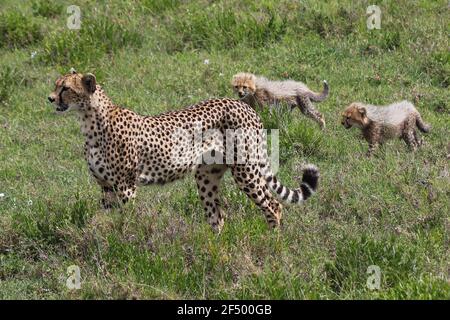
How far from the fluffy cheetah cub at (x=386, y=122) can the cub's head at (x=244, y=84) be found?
966 mm

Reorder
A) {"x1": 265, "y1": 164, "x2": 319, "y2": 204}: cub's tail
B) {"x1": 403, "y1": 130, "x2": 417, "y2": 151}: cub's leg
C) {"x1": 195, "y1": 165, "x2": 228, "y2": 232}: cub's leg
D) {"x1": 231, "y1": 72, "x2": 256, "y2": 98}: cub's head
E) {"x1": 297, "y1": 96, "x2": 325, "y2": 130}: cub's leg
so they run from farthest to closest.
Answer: {"x1": 231, "y1": 72, "x2": 256, "y2": 98}: cub's head, {"x1": 297, "y1": 96, "x2": 325, "y2": 130}: cub's leg, {"x1": 403, "y1": 130, "x2": 417, "y2": 151}: cub's leg, {"x1": 195, "y1": 165, "x2": 228, "y2": 232}: cub's leg, {"x1": 265, "y1": 164, "x2": 319, "y2": 204}: cub's tail

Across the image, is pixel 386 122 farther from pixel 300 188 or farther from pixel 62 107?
pixel 62 107

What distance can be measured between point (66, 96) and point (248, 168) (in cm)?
127

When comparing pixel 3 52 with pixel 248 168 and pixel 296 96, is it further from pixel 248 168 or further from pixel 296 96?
pixel 248 168

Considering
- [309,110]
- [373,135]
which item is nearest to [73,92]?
[373,135]

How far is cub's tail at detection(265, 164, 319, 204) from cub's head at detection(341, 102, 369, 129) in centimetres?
176

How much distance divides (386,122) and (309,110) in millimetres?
824

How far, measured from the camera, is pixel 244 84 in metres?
9.57

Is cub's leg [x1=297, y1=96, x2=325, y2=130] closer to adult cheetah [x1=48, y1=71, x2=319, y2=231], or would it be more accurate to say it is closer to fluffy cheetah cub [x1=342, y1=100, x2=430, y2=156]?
fluffy cheetah cub [x1=342, y1=100, x2=430, y2=156]

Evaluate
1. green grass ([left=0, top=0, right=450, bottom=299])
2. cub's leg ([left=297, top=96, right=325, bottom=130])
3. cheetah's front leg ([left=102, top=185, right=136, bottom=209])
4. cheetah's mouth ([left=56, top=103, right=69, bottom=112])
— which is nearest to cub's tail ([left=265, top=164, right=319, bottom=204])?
green grass ([left=0, top=0, right=450, bottom=299])

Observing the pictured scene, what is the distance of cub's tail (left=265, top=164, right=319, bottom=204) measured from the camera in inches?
280

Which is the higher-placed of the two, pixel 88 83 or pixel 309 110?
pixel 88 83

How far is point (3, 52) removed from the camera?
11188 millimetres

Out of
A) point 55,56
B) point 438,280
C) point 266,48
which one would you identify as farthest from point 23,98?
point 438,280
